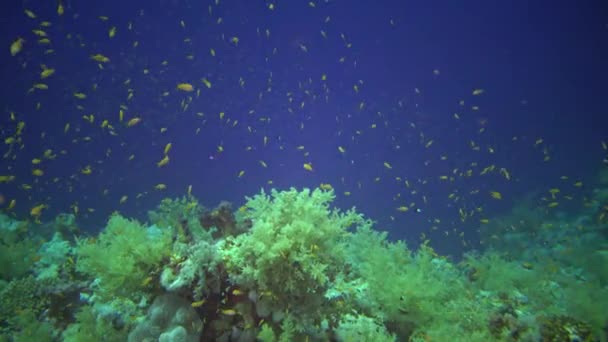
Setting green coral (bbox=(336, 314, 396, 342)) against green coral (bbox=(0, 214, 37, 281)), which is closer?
green coral (bbox=(336, 314, 396, 342))

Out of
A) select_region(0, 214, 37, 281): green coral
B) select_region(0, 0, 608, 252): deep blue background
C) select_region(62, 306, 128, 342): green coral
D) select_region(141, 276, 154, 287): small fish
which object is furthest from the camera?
select_region(0, 0, 608, 252): deep blue background

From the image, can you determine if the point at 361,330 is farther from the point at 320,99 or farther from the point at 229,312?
the point at 320,99

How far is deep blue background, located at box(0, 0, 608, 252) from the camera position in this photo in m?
36.4

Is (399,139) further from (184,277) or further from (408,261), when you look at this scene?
(184,277)

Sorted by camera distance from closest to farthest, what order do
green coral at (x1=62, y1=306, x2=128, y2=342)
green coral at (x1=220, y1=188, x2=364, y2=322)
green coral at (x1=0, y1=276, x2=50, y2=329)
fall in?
green coral at (x1=220, y1=188, x2=364, y2=322) < green coral at (x1=62, y1=306, x2=128, y2=342) < green coral at (x1=0, y1=276, x2=50, y2=329)

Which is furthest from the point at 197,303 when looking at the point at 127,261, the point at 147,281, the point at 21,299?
the point at 21,299

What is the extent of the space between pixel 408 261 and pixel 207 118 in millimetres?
46532

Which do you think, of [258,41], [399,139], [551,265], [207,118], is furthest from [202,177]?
[551,265]

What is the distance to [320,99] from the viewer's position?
→ 47.7 m

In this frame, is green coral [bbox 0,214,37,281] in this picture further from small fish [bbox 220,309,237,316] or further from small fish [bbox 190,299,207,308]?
small fish [bbox 220,309,237,316]

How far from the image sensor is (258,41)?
40.4 m

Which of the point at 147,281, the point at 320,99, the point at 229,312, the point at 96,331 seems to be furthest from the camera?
the point at 320,99

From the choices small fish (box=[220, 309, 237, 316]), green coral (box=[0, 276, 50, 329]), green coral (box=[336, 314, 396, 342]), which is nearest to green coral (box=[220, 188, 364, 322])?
small fish (box=[220, 309, 237, 316])

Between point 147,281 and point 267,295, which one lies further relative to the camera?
point 147,281
